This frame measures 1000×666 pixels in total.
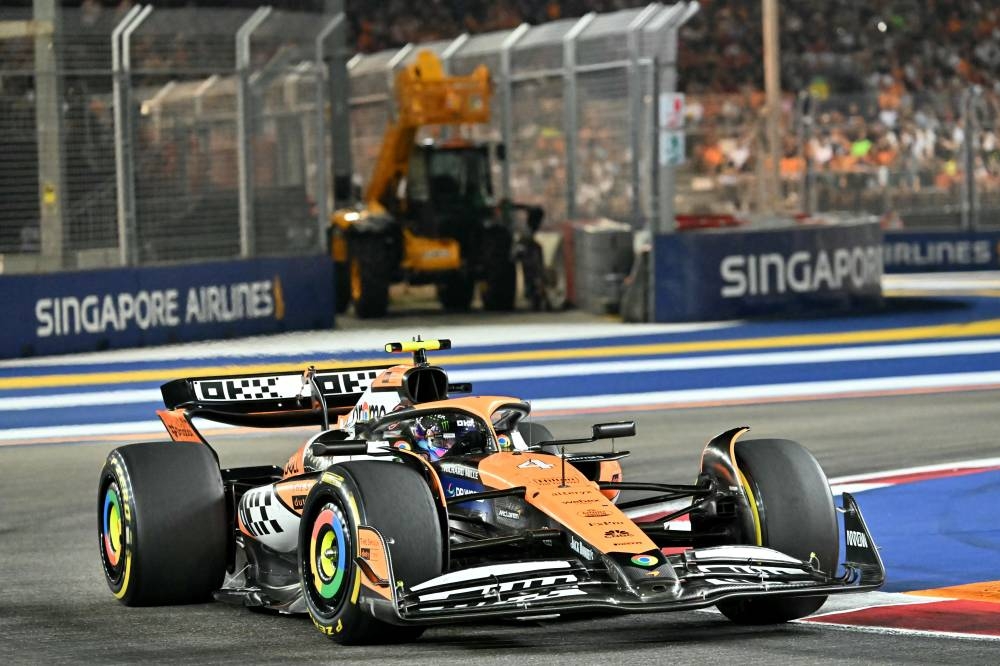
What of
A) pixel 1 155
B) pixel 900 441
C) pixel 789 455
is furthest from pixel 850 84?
pixel 789 455

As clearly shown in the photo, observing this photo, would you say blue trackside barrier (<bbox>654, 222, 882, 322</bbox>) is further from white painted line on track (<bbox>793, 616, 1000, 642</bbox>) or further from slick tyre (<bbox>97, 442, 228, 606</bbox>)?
white painted line on track (<bbox>793, 616, 1000, 642</bbox>)

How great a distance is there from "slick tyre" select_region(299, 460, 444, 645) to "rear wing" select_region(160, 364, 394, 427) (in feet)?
6.36

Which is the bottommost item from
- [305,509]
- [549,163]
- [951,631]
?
[951,631]

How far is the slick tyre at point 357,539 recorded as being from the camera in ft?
21.9

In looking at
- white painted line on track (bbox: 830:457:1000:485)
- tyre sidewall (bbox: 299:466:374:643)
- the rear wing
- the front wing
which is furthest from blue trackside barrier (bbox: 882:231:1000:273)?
tyre sidewall (bbox: 299:466:374:643)

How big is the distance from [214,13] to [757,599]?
53.0 feet

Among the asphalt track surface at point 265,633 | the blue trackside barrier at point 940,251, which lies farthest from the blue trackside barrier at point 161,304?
the blue trackside barrier at point 940,251

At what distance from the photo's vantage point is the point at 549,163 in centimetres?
2717

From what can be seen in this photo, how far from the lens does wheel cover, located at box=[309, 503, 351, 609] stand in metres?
6.87

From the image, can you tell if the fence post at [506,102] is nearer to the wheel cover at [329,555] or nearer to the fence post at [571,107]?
the fence post at [571,107]

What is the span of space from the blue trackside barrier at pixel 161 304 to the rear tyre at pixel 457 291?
9.58 ft

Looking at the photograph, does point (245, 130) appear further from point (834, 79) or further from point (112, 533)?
point (834, 79)

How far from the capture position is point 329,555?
→ 7020 millimetres

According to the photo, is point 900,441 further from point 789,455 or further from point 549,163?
point 549,163
